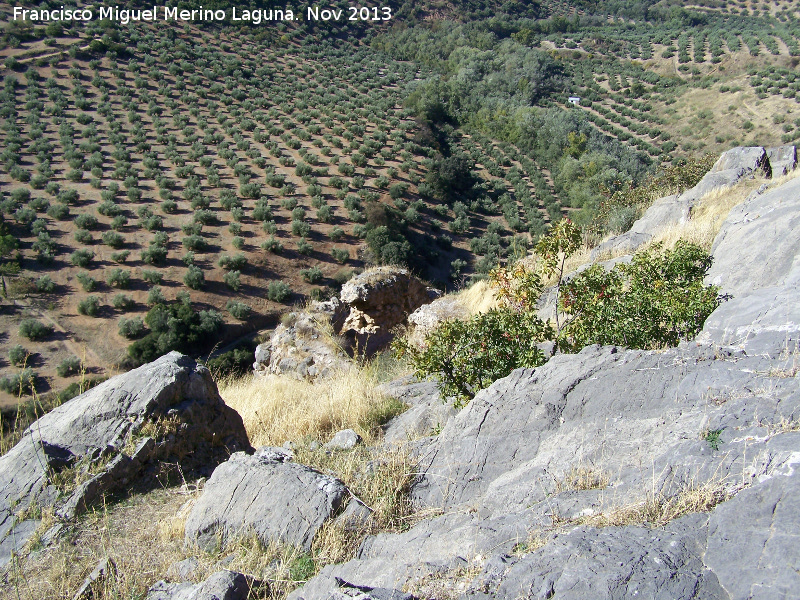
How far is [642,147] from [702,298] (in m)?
34.0

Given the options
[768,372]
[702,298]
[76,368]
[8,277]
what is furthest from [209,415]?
[8,277]

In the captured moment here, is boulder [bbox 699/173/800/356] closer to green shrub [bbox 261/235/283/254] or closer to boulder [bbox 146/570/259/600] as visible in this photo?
boulder [bbox 146/570/259/600]

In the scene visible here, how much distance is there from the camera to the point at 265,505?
11.1 ft

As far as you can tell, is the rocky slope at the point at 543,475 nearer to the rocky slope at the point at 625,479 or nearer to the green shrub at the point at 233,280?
the rocky slope at the point at 625,479

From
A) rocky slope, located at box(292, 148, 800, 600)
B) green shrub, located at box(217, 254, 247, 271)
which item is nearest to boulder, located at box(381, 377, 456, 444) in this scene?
rocky slope, located at box(292, 148, 800, 600)

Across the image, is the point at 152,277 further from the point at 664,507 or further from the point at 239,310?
the point at 664,507

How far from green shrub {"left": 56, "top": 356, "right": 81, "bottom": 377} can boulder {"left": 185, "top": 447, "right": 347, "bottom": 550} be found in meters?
14.0

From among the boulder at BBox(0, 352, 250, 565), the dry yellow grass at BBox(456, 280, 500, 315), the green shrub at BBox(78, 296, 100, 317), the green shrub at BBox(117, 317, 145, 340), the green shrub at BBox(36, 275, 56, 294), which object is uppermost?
the boulder at BBox(0, 352, 250, 565)

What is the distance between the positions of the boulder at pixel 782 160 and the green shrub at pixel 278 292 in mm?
15033

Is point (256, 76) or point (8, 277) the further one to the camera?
point (256, 76)

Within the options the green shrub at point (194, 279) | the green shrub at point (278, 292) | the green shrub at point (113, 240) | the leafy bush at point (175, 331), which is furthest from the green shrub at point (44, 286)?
the green shrub at point (278, 292)

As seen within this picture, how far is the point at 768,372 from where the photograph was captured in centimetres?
325

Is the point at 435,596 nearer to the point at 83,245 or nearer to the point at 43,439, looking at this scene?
the point at 43,439

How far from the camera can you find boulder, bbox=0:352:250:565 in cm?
358
